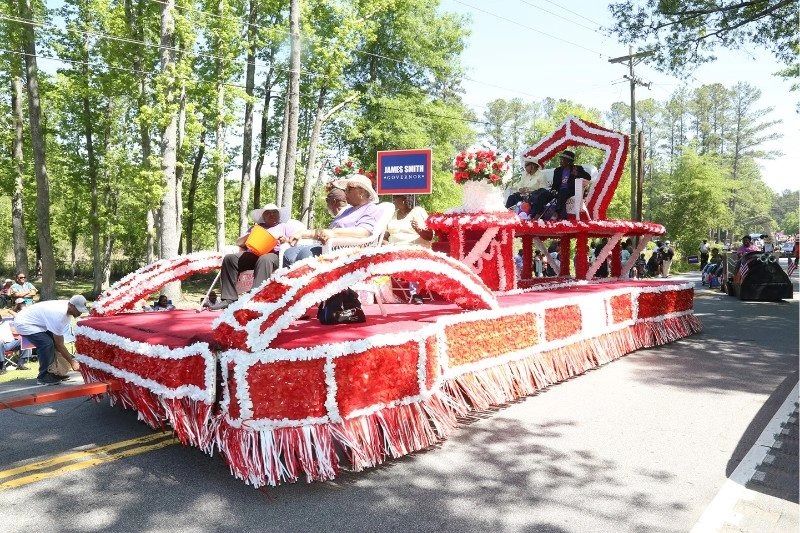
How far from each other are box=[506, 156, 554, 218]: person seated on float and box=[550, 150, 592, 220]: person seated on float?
0.13 m

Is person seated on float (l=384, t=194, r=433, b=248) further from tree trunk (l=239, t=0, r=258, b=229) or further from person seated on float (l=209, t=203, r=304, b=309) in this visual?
tree trunk (l=239, t=0, r=258, b=229)

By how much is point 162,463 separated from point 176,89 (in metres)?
14.2

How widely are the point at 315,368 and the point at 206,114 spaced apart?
775 inches

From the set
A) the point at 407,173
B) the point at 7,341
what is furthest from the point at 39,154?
the point at 407,173

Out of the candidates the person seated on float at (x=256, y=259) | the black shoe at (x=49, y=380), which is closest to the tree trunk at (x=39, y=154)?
the black shoe at (x=49, y=380)

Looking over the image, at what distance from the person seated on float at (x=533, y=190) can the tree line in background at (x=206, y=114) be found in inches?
307

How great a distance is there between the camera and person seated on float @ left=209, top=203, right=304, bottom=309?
5.63 m

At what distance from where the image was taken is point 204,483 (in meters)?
3.98

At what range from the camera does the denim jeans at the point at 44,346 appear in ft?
24.2

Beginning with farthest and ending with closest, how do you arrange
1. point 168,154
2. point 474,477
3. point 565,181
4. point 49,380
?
point 168,154 < point 565,181 < point 49,380 < point 474,477

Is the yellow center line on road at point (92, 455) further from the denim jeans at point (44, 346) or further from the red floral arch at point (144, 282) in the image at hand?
the denim jeans at point (44, 346)

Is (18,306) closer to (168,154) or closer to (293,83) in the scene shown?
(168,154)

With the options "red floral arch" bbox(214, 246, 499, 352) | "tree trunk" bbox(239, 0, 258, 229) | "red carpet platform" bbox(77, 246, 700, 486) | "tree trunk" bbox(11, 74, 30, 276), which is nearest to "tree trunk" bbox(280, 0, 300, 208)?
"tree trunk" bbox(239, 0, 258, 229)

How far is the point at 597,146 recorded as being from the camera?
32.4 feet
